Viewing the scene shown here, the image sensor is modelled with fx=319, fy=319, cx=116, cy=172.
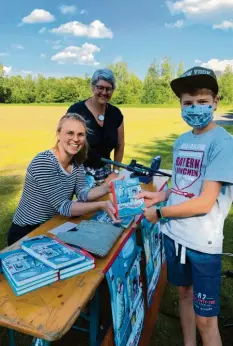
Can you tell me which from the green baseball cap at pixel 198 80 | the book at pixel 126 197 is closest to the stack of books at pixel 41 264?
the book at pixel 126 197

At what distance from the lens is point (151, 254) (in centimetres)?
298

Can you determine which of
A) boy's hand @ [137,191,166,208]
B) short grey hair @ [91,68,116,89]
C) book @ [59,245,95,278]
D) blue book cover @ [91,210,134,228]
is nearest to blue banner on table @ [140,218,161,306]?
blue book cover @ [91,210,134,228]

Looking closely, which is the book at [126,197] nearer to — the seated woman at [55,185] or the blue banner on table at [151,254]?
the seated woman at [55,185]

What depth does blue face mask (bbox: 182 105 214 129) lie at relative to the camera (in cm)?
185

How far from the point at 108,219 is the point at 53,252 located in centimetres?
70

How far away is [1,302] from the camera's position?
142 cm

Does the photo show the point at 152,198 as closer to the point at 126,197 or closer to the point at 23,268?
the point at 126,197

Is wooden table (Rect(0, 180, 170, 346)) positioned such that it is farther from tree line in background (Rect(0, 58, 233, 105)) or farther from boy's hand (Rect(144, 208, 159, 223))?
tree line in background (Rect(0, 58, 233, 105))

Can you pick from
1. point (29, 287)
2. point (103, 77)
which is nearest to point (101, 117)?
point (103, 77)

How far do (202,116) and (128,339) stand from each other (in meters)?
1.60

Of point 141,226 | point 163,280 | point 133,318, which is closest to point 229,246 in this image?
point 163,280

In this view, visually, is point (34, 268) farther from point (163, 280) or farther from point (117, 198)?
point (163, 280)

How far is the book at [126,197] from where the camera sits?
6.36ft

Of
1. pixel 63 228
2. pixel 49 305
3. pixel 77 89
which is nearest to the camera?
pixel 49 305
